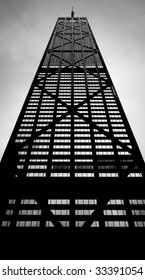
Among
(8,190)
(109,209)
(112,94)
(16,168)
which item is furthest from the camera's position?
(112,94)

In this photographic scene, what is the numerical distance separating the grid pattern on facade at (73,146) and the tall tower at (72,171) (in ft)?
0.28

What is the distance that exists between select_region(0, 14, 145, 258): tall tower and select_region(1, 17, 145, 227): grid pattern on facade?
86mm

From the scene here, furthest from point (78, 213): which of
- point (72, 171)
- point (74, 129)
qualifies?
point (74, 129)

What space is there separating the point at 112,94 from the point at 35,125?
608 inches

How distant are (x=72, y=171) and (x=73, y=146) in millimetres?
4242

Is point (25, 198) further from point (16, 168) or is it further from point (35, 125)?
point (35, 125)

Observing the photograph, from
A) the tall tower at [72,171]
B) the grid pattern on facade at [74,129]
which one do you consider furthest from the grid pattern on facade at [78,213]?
the grid pattern on facade at [74,129]

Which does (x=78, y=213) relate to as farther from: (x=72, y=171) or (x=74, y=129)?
(x=74, y=129)

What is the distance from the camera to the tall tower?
811 inches

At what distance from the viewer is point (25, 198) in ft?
76.2

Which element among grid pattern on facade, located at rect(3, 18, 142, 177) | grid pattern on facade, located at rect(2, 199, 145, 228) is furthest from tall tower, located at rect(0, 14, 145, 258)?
grid pattern on facade, located at rect(3, 18, 142, 177)

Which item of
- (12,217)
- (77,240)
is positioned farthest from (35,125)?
(77,240)

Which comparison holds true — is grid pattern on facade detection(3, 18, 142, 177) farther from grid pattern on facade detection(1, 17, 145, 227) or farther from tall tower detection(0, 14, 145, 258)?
tall tower detection(0, 14, 145, 258)

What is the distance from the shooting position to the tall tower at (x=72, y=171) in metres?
20.6
